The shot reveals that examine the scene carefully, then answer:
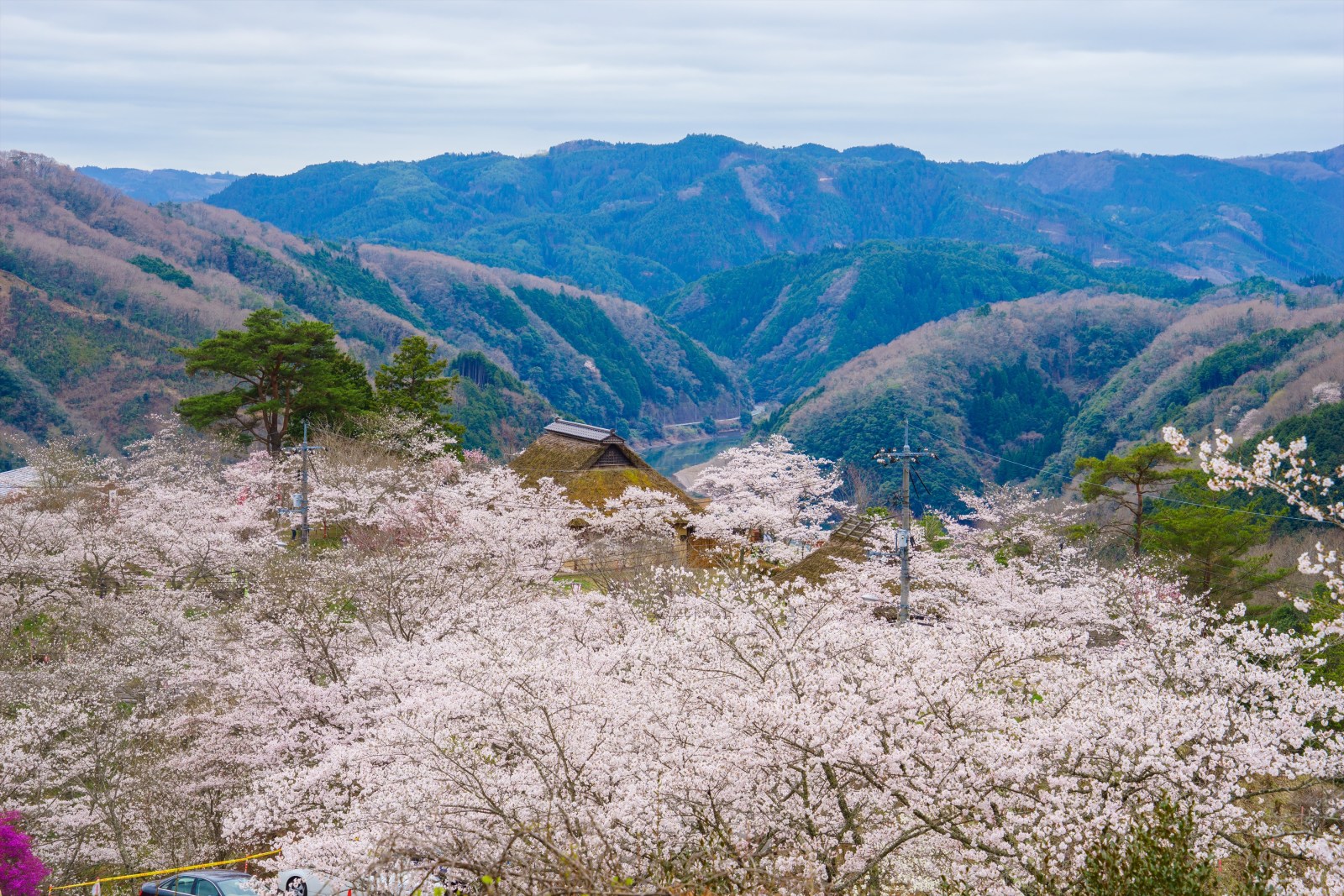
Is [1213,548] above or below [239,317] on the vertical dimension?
below

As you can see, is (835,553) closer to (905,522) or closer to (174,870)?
(905,522)

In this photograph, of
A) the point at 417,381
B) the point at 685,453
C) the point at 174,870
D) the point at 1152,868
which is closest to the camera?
the point at 1152,868

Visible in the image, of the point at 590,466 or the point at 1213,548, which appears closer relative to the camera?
the point at 1213,548

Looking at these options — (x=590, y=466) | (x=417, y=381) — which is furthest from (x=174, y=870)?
(x=417, y=381)

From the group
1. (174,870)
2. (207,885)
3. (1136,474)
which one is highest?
(1136,474)

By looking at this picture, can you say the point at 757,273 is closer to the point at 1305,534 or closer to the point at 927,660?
the point at 1305,534

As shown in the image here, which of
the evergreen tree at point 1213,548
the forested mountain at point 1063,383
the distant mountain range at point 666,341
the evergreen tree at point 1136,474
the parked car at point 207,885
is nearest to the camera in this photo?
the parked car at point 207,885

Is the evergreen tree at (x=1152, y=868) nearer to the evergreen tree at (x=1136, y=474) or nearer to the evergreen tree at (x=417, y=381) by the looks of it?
the evergreen tree at (x=1136, y=474)

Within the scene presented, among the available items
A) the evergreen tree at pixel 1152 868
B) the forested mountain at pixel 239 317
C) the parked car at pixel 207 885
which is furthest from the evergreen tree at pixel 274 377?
the forested mountain at pixel 239 317
